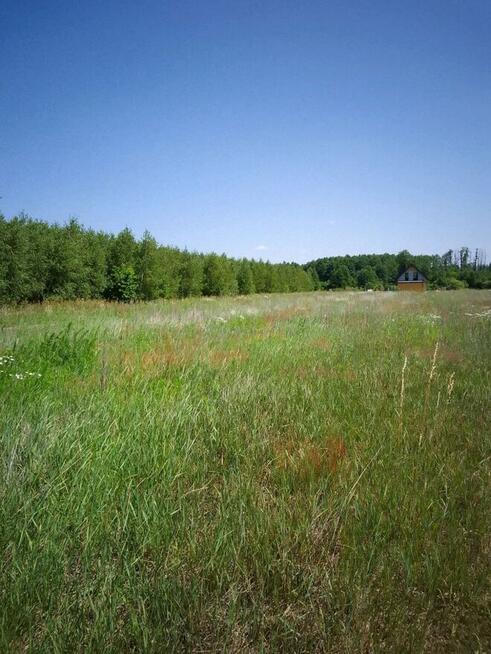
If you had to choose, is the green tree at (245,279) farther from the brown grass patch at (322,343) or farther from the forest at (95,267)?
the brown grass patch at (322,343)

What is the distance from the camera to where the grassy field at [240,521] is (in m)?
1.14

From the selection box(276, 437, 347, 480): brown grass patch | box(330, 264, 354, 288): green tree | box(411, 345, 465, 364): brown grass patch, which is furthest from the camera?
box(330, 264, 354, 288): green tree

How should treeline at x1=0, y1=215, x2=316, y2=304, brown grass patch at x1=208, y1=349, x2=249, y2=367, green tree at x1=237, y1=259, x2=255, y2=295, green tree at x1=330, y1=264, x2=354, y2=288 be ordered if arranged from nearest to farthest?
brown grass patch at x1=208, y1=349, x2=249, y2=367 < treeline at x1=0, y1=215, x2=316, y2=304 < green tree at x1=237, y1=259, x2=255, y2=295 < green tree at x1=330, y1=264, x2=354, y2=288

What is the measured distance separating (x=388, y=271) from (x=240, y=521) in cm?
12807

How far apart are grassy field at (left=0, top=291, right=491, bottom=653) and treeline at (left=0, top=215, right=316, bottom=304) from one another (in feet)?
73.0

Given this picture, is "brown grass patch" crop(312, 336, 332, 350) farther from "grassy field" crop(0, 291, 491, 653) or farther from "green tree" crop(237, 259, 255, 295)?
"green tree" crop(237, 259, 255, 295)

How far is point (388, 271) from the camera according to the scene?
115 m

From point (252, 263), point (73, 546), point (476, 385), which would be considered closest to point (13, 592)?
point (73, 546)

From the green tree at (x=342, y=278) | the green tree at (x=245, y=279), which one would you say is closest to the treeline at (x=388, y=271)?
the green tree at (x=342, y=278)

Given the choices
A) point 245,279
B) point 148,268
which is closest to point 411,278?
point 245,279

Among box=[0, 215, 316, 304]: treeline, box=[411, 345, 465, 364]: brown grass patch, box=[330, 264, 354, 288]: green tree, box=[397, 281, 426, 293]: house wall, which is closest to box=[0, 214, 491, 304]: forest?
box=[0, 215, 316, 304]: treeline

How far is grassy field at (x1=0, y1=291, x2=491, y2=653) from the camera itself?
114 cm

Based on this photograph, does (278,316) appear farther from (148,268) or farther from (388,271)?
(388,271)

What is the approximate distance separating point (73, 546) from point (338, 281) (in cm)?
10349
